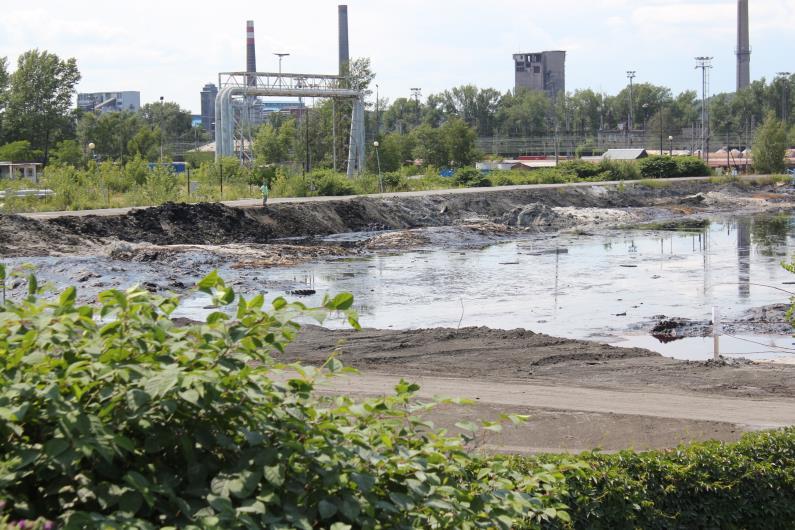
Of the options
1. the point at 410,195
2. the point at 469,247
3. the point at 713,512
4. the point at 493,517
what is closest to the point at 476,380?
the point at 713,512

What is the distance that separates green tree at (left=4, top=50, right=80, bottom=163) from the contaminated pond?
61.8 meters

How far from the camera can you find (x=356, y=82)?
106438 mm

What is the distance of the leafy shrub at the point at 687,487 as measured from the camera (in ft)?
23.1

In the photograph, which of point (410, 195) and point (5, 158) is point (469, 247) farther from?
point (5, 158)

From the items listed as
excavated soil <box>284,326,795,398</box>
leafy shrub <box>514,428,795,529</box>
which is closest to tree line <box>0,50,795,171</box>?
excavated soil <box>284,326,795,398</box>

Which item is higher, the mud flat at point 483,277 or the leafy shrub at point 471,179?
the leafy shrub at point 471,179

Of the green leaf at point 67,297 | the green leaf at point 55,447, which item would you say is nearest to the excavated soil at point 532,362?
the green leaf at point 67,297

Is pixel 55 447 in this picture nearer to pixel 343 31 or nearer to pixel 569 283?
pixel 569 283

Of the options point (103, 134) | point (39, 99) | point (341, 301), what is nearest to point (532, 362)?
→ point (341, 301)

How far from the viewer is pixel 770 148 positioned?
10156 centimetres

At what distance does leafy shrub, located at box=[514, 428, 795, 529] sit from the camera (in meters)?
7.05

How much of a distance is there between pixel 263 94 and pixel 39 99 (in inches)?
1181

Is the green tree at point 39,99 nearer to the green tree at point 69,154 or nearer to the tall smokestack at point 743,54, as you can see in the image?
the green tree at point 69,154

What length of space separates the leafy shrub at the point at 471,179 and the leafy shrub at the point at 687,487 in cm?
6737
